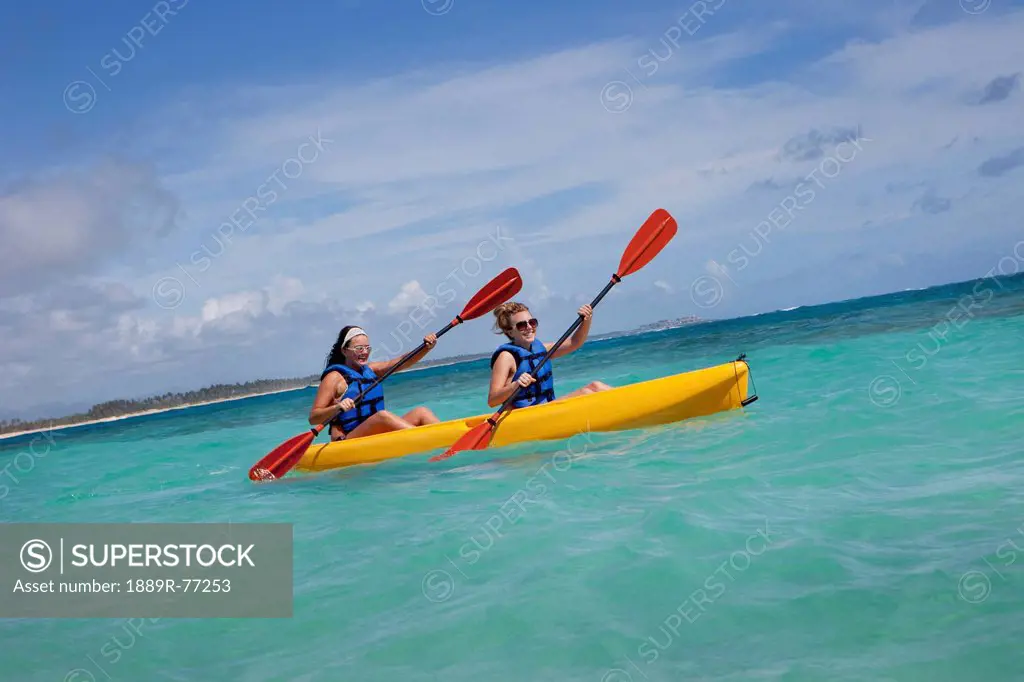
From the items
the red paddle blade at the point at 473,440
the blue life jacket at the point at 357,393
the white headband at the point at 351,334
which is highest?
the white headband at the point at 351,334

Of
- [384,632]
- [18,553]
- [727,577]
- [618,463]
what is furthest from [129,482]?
[727,577]

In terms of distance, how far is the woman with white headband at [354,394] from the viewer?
6766 millimetres

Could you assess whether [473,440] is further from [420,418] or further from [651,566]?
[651,566]

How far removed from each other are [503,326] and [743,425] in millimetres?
2115

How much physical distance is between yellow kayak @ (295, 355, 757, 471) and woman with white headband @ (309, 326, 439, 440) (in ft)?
0.87

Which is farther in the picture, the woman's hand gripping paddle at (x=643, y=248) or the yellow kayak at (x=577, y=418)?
the woman's hand gripping paddle at (x=643, y=248)

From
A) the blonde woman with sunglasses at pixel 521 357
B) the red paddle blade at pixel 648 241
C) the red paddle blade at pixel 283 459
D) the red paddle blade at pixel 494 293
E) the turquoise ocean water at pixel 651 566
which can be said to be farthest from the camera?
the red paddle blade at pixel 494 293

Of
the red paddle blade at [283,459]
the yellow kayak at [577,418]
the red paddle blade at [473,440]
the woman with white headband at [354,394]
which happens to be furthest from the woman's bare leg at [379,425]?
the red paddle blade at [473,440]

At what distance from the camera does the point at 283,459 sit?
7113 mm

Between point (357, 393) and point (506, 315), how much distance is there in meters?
1.42

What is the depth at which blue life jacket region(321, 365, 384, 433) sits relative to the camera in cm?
686

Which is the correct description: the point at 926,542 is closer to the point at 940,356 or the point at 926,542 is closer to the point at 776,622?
the point at 776,622

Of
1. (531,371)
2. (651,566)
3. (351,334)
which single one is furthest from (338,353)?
(651,566)

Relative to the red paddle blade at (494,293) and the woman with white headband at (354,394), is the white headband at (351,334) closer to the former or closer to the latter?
the woman with white headband at (354,394)
